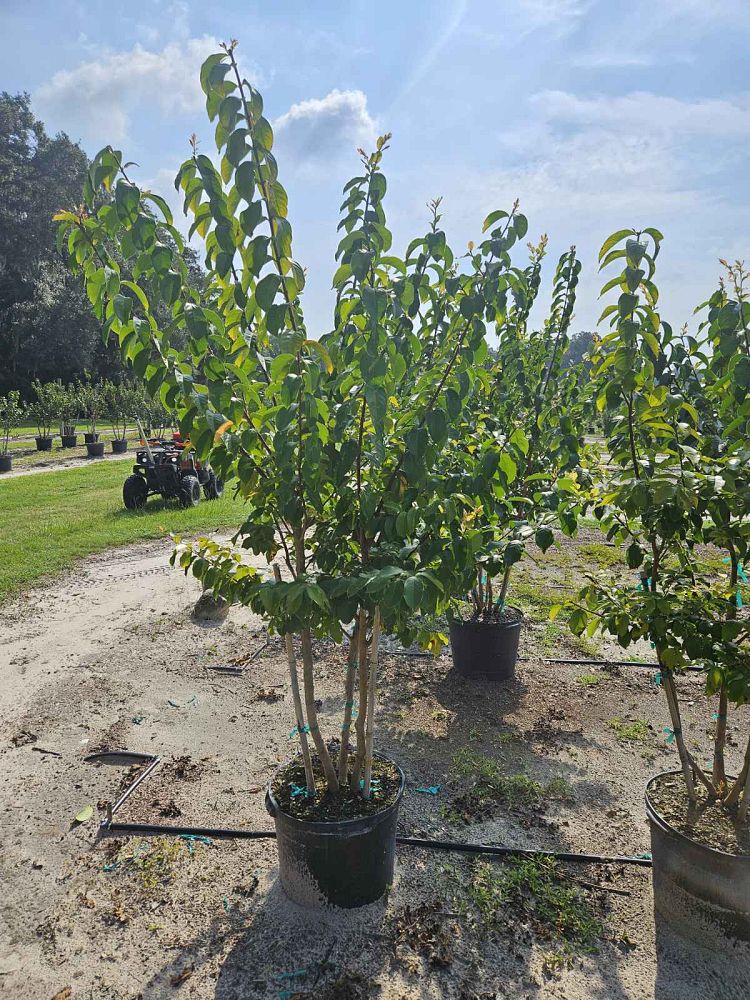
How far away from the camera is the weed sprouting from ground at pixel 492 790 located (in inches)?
130

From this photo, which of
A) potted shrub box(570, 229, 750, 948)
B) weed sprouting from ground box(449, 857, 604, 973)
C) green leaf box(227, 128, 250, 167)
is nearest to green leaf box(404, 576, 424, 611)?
potted shrub box(570, 229, 750, 948)

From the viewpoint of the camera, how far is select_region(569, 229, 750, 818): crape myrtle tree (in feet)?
6.97

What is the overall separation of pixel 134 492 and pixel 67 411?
14.7 m

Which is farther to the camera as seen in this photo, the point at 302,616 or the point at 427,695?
the point at 427,695

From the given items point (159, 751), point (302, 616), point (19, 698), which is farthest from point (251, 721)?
point (302, 616)

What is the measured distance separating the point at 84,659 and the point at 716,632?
478cm

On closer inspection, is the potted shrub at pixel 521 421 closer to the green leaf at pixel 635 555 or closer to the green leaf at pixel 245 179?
the green leaf at pixel 635 555

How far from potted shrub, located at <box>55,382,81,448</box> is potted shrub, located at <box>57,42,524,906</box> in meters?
23.5

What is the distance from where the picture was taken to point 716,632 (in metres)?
2.29

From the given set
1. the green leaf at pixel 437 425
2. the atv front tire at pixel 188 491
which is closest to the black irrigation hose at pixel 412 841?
the green leaf at pixel 437 425

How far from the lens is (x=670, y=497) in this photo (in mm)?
2020

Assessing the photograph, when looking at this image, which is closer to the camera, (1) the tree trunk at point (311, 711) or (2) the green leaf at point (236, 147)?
(2) the green leaf at point (236, 147)

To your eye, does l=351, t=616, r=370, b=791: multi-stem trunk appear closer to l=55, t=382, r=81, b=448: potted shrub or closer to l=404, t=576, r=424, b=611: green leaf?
l=404, t=576, r=424, b=611: green leaf

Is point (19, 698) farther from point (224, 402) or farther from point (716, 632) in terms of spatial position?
point (716, 632)
